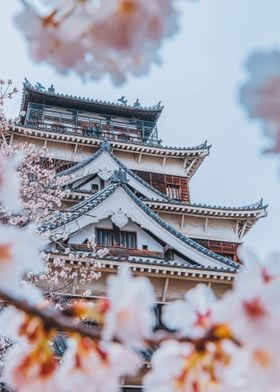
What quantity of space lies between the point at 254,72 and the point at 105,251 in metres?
10.7

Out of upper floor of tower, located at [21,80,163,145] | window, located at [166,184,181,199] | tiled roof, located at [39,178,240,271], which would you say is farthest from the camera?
upper floor of tower, located at [21,80,163,145]

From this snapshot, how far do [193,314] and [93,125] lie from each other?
845 inches

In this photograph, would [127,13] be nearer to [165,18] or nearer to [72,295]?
[165,18]

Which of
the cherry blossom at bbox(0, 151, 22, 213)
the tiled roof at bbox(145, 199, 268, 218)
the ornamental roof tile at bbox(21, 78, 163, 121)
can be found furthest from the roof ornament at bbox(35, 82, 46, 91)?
the cherry blossom at bbox(0, 151, 22, 213)

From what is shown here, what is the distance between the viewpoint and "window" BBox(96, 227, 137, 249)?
41.9 feet

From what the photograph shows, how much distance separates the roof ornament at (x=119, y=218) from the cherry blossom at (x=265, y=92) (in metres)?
11.9

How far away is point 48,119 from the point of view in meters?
21.8

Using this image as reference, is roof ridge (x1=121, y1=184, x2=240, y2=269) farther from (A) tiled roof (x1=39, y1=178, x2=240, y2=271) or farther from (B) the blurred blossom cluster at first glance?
(B) the blurred blossom cluster

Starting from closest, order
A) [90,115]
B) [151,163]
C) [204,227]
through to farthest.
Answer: [204,227] < [151,163] < [90,115]

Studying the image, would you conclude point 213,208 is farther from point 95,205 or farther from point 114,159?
point 95,205

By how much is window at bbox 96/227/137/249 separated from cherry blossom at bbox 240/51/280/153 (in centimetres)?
1192

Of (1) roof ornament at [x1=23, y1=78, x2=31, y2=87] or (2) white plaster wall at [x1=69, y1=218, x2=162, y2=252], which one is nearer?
(2) white plaster wall at [x1=69, y1=218, x2=162, y2=252]

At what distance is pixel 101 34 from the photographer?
2.84ft

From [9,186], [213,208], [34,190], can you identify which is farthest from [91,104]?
[9,186]
